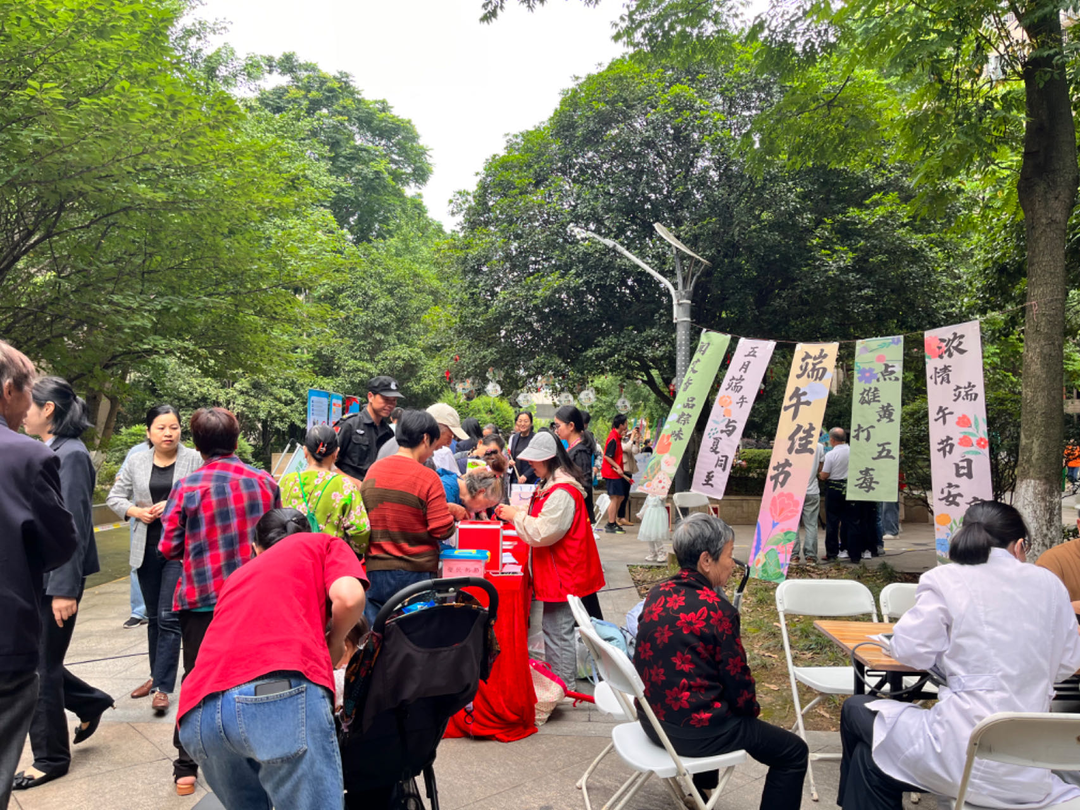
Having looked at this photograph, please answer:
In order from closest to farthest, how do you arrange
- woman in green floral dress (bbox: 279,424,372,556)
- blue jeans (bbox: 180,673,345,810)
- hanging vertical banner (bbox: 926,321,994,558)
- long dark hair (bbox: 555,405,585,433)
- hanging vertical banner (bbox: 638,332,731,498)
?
blue jeans (bbox: 180,673,345,810)
woman in green floral dress (bbox: 279,424,372,556)
hanging vertical banner (bbox: 926,321,994,558)
long dark hair (bbox: 555,405,585,433)
hanging vertical banner (bbox: 638,332,731,498)

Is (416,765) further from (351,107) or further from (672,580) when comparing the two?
(351,107)

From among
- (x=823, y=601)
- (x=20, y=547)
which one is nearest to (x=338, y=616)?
(x=20, y=547)

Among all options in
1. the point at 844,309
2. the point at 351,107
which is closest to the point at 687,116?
the point at 844,309

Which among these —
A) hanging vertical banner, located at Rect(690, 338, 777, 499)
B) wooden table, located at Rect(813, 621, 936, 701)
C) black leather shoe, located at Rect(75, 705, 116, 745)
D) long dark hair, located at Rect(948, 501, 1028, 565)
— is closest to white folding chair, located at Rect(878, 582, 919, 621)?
wooden table, located at Rect(813, 621, 936, 701)

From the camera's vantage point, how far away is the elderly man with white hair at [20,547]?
80.0 inches

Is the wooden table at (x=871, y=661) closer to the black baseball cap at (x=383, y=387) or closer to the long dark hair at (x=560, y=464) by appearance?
the long dark hair at (x=560, y=464)

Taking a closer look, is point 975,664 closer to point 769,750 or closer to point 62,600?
point 769,750

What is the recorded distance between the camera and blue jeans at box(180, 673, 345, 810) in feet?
6.34

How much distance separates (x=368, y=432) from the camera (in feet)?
19.0

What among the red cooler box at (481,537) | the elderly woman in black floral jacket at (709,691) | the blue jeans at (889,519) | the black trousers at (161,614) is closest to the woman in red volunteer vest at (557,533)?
the red cooler box at (481,537)

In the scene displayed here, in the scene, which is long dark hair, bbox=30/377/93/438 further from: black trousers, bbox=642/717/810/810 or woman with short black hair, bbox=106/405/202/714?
black trousers, bbox=642/717/810/810

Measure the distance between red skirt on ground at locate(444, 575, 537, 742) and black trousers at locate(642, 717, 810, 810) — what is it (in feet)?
4.80

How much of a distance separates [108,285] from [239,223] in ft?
6.62

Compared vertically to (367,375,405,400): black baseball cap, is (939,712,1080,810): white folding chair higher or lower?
lower
